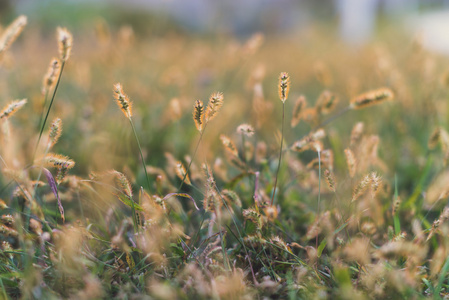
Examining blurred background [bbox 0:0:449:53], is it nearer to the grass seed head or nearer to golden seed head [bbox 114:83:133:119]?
the grass seed head

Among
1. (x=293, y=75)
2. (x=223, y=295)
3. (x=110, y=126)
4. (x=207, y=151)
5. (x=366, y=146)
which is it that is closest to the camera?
(x=223, y=295)

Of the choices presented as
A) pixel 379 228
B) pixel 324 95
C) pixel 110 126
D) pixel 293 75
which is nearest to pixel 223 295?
pixel 379 228

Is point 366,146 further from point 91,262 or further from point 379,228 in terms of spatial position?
point 91,262

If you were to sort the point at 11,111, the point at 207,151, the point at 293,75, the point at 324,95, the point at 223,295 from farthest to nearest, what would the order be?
the point at 293,75 → the point at 207,151 → the point at 324,95 → the point at 11,111 → the point at 223,295

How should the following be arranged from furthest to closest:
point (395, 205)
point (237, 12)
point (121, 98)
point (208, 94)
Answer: point (237, 12)
point (208, 94)
point (395, 205)
point (121, 98)

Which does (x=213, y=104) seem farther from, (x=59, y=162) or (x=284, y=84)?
(x=59, y=162)

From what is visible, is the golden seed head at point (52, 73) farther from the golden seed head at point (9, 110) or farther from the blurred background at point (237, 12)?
the blurred background at point (237, 12)

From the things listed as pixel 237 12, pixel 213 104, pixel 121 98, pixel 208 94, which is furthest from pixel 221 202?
pixel 237 12

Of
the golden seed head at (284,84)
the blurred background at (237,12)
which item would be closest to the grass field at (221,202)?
the golden seed head at (284,84)
